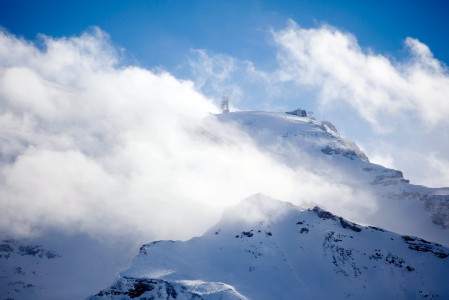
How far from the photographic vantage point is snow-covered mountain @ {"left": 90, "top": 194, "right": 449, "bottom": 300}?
232 ft

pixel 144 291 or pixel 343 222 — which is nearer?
pixel 144 291

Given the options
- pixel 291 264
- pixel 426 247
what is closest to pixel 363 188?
pixel 426 247

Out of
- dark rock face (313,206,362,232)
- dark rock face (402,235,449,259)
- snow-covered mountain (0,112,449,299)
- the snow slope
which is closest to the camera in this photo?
snow-covered mountain (0,112,449,299)

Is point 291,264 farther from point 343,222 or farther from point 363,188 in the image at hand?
point 363,188

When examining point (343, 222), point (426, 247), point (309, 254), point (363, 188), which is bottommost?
point (309, 254)

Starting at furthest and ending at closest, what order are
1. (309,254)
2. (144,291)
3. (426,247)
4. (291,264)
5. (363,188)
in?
1. (363,188)
2. (309,254)
3. (426,247)
4. (291,264)
5. (144,291)

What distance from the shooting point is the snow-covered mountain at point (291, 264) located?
70562 mm

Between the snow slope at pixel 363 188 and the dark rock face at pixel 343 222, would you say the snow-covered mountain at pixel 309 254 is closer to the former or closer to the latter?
the dark rock face at pixel 343 222

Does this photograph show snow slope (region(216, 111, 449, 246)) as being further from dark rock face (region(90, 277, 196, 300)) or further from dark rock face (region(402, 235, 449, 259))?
dark rock face (region(90, 277, 196, 300))

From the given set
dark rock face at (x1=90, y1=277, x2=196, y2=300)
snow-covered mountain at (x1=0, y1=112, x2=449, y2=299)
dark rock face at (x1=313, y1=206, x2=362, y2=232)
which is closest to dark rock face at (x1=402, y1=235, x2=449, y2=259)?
snow-covered mountain at (x1=0, y1=112, x2=449, y2=299)

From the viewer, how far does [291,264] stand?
84875 millimetres

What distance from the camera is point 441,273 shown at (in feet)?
256

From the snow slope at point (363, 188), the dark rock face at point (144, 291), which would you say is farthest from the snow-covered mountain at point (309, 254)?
the snow slope at point (363, 188)

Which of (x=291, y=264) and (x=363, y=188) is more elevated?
(x=363, y=188)
